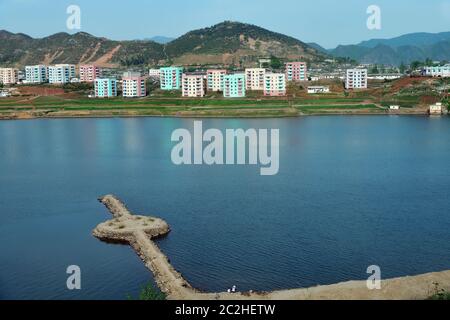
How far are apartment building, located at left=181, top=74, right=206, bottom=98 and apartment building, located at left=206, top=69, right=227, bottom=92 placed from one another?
160 cm

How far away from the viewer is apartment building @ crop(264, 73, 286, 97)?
33.2 meters

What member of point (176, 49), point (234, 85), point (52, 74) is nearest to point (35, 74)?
point (52, 74)

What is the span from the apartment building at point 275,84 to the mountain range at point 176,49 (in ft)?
51.6

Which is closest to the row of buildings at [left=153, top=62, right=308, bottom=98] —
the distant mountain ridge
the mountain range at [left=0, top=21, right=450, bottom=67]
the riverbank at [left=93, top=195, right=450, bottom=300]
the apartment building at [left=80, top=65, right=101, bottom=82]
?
the apartment building at [left=80, top=65, right=101, bottom=82]

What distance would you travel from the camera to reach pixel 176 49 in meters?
56.1

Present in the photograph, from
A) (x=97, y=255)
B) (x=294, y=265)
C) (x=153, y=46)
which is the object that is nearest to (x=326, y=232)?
(x=294, y=265)

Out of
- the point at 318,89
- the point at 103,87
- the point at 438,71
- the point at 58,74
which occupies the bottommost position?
the point at 318,89

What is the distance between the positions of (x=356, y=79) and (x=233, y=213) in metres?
26.6

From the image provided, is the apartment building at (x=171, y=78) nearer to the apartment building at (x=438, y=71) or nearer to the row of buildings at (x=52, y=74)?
the row of buildings at (x=52, y=74)

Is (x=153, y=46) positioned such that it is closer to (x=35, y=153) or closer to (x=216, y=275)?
(x=35, y=153)

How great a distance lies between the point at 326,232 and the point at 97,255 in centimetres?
368

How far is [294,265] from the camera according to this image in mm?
8031

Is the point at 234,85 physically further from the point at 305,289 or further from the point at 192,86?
the point at 305,289

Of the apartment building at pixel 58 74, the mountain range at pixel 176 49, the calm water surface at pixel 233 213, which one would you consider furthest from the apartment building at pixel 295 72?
the calm water surface at pixel 233 213
